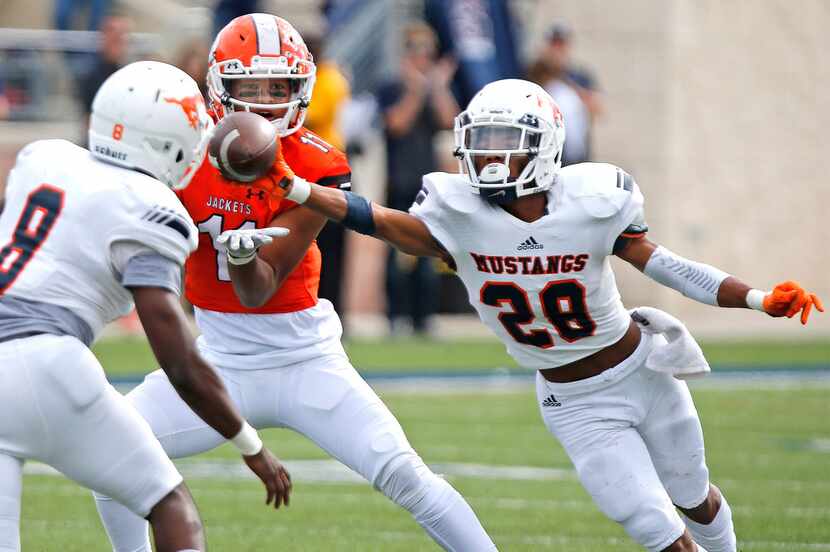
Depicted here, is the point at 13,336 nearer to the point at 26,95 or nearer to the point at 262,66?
the point at 262,66

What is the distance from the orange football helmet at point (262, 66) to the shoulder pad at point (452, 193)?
50 centimetres

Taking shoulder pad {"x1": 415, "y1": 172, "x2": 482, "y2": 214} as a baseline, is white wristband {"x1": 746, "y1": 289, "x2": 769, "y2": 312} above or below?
below

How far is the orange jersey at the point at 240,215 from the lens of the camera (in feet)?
16.9

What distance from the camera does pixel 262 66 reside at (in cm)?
523

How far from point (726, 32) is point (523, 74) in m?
2.96

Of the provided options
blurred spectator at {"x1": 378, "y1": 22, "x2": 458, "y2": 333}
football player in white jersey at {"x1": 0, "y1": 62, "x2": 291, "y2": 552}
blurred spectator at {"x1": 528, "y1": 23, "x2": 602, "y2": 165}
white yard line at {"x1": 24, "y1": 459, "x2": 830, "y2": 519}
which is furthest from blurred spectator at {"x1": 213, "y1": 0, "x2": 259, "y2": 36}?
football player in white jersey at {"x1": 0, "y1": 62, "x2": 291, "y2": 552}

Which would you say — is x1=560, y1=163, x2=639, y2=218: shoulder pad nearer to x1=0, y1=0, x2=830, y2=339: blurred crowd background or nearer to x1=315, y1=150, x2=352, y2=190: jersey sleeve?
x1=315, y1=150, x2=352, y2=190: jersey sleeve

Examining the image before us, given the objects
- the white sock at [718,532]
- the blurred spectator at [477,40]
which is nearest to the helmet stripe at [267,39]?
the white sock at [718,532]

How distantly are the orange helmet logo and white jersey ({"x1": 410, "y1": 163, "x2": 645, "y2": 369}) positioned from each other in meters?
1.11

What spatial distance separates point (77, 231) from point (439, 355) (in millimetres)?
8693

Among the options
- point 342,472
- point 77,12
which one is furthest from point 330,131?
point 342,472

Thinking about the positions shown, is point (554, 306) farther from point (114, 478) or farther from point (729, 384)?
point (729, 384)

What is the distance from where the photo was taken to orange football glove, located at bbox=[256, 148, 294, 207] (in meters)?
4.87

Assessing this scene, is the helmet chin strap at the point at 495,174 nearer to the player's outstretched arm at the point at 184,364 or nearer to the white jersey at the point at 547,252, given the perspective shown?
the white jersey at the point at 547,252
